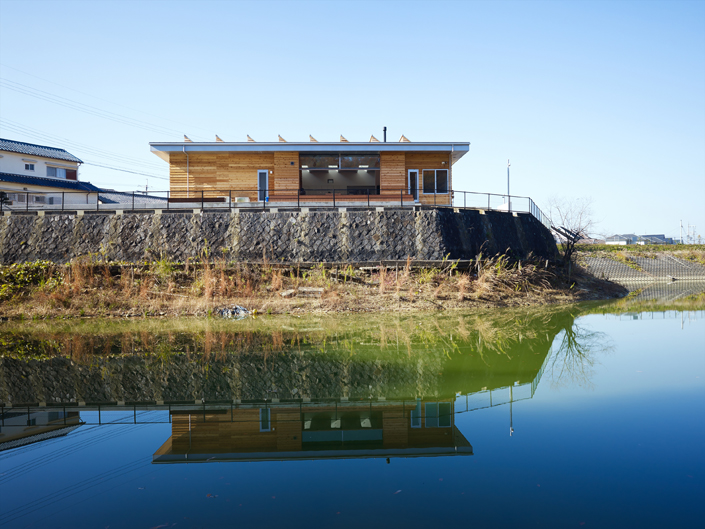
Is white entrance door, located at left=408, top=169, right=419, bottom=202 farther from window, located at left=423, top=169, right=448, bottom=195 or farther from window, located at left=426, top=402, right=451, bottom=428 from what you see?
window, located at left=426, top=402, right=451, bottom=428

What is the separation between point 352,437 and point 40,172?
49.2m

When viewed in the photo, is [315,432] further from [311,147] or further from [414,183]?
[414,183]

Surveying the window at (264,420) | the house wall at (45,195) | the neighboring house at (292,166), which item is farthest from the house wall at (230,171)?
the window at (264,420)

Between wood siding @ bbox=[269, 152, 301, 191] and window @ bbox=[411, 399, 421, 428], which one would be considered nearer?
window @ bbox=[411, 399, 421, 428]

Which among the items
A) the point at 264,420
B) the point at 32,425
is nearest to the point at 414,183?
the point at 264,420

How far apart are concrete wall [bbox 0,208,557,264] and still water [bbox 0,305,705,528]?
11200mm

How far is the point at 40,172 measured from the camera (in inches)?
1732

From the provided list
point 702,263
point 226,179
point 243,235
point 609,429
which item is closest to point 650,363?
point 609,429

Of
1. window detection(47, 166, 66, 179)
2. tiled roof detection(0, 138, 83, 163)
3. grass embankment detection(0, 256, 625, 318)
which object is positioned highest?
tiled roof detection(0, 138, 83, 163)

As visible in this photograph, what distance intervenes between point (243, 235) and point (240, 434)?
17253mm

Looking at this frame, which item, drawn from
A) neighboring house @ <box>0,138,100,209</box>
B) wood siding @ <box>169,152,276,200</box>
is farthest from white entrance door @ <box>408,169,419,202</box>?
neighboring house @ <box>0,138,100,209</box>

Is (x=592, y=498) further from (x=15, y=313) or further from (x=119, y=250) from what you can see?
(x=119, y=250)

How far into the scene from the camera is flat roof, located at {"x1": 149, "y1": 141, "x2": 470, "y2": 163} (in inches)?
1046

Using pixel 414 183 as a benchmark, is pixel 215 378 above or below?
below
